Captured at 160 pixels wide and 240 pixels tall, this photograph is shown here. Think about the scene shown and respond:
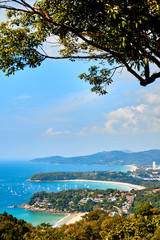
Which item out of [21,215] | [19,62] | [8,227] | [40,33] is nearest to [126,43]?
[40,33]

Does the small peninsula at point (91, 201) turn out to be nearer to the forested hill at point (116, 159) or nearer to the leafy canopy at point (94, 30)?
the leafy canopy at point (94, 30)

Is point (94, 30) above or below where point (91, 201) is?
above

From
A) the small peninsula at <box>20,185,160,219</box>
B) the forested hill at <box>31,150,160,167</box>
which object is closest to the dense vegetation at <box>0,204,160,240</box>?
the small peninsula at <box>20,185,160,219</box>

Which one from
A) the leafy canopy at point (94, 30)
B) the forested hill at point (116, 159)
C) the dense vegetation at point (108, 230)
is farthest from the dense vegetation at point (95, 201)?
the forested hill at point (116, 159)

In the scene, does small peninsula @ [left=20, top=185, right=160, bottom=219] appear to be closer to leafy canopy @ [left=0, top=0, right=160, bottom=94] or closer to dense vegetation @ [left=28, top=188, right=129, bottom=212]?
dense vegetation @ [left=28, top=188, right=129, bottom=212]

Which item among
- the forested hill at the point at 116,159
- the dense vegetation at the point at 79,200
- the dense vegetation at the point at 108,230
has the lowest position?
the forested hill at the point at 116,159

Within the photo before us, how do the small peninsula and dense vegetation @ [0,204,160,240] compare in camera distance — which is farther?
the small peninsula

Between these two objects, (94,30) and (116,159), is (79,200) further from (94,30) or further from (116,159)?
(116,159)

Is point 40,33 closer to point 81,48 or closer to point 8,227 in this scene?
point 81,48

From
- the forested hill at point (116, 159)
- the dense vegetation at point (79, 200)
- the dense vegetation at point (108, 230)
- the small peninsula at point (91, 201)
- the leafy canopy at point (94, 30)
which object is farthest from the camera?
the forested hill at point (116, 159)

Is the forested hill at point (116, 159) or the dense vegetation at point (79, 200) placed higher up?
the dense vegetation at point (79, 200)

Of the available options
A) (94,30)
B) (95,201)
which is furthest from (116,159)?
(94,30)
